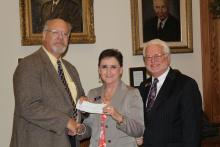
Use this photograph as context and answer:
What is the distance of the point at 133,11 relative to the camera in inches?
158

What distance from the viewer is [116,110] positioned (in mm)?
2607

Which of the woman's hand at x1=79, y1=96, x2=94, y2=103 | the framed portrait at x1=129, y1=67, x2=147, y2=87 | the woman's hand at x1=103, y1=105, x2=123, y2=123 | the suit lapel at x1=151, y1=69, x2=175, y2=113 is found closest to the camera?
the woman's hand at x1=103, y1=105, x2=123, y2=123

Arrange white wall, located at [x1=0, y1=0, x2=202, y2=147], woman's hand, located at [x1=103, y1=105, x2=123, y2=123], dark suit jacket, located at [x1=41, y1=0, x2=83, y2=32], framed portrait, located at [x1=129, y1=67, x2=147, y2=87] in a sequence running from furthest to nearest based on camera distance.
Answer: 1. framed portrait, located at [x1=129, y1=67, x2=147, y2=87]
2. dark suit jacket, located at [x1=41, y1=0, x2=83, y2=32]
3. white wall, located at [x1=0, y1=0, x2=202, y2=147]
4. woman's hand, located at [x1=103, y1=105, x2=123, y2=123]

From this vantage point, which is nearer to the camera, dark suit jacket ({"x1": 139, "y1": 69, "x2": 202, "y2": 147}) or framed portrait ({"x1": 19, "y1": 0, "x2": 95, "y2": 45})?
dark suit jacket ({"x1": 139, "y1": 69, "x2": 202, "y2": 147})

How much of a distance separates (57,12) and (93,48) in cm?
55

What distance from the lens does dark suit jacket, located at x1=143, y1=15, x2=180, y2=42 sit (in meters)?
4.11

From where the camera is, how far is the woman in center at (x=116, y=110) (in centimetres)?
265

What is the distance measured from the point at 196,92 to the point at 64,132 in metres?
1.06

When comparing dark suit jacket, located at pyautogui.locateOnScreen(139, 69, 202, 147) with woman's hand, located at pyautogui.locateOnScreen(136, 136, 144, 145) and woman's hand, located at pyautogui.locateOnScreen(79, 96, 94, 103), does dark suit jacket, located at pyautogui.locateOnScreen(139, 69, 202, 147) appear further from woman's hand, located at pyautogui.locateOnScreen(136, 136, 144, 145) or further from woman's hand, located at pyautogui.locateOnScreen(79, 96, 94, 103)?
woman's hand, located at pyautogui.locateOnScreen(79, 96, 94, 103)

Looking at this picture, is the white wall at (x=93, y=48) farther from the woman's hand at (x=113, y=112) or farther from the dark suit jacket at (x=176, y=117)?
the woman's hand at (x=113, y=112)

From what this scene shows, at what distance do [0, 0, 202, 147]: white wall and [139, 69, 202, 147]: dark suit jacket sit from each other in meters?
1.25

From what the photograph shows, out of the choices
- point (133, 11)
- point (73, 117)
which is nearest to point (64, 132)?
point (73, 117)

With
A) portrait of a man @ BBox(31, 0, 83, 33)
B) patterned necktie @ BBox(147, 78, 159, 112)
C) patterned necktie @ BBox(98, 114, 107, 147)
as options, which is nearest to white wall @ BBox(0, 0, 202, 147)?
portrait of a man @ BBox(31, 0, 83, 33)

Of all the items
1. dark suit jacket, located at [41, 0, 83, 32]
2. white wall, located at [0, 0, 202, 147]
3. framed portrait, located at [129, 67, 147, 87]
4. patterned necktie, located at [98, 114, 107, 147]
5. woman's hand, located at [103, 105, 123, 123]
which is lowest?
patterned necktie, located at [98, 114, 107, 147]
